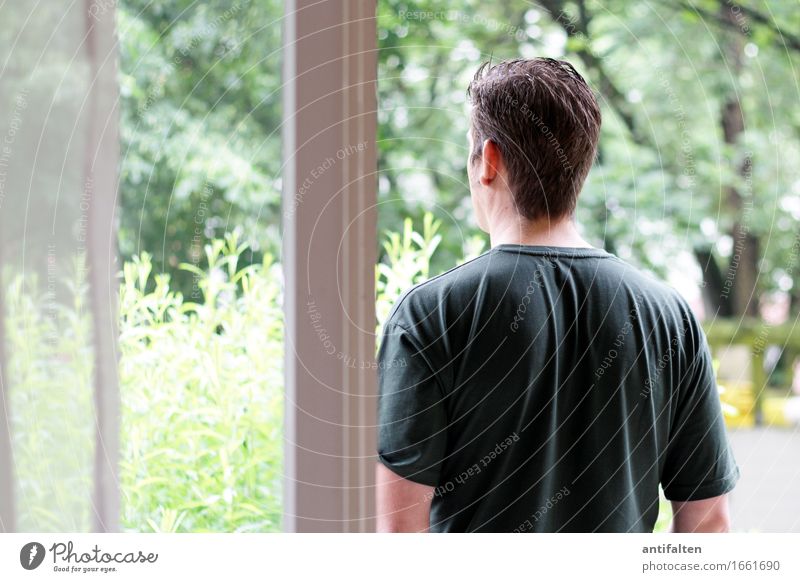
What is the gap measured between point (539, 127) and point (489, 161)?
45 millimetres

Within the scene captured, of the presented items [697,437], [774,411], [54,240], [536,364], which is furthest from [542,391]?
[54,240]

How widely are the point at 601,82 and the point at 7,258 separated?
0.53 metres

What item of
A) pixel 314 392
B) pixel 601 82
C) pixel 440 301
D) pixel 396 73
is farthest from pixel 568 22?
pixel 314 392

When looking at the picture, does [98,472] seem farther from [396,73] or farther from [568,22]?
[568,22]

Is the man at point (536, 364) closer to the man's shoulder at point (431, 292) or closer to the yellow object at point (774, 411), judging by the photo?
the man's shoulder at point (431, 292)

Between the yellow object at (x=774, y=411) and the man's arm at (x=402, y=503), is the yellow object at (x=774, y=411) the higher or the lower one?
the higher one

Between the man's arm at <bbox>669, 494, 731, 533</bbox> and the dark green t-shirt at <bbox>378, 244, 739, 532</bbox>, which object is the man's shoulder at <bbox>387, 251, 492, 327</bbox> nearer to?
the dark green t-shirt at <bbox>378, 244, 739, 532</bbox>

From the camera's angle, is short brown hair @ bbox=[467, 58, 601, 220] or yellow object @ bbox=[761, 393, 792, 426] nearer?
short brown hair @ bbox=[467, 58, 601, 220]

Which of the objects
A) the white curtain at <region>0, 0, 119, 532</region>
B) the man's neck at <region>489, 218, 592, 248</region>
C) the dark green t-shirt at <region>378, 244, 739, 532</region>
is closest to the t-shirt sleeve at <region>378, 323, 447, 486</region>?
the dark green t-shirt at <region>378, 244, 739, 532</region>

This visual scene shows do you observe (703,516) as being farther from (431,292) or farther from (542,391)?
(431,292)

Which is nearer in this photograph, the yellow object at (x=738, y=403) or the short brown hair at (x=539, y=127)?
the short brown hair at (x=539, y=127)

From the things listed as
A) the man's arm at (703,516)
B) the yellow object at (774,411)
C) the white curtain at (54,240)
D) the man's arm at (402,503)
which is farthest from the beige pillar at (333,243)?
the yellow object at (774,411)

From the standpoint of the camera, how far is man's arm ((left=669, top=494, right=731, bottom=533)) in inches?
23.9

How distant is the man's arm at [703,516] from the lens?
607mm
